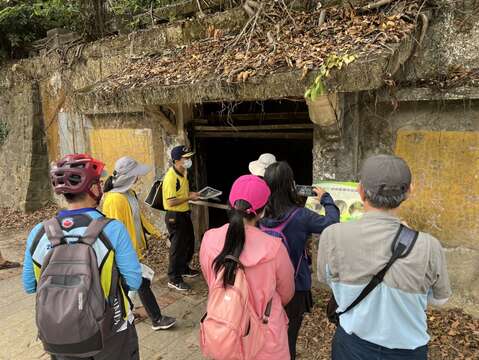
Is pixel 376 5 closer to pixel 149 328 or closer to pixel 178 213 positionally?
pixel 178 213

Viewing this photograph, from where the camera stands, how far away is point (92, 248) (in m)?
2.10

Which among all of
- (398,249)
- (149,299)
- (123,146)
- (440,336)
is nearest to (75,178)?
(398,249)

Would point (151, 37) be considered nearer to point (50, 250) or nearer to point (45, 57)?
point (45, 57)

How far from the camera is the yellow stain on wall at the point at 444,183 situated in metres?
3.46

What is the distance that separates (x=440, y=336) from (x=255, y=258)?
8.54 ft

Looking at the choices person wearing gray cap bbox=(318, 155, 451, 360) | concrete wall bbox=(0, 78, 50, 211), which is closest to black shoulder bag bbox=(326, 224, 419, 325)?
person wearing gray cap bbox=(318, 155, 451, 360)

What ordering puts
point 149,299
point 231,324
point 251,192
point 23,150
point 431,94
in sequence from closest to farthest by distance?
point 231,324 → point 251,192 → point 431,94 → point 149,299 → point 23,150

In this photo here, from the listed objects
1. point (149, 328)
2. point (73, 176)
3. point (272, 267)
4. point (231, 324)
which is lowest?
point (149, 328)

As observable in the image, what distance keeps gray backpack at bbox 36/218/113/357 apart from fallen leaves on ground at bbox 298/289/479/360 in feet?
6.95

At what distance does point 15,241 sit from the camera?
24.1ft

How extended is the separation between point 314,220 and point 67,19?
9254mm

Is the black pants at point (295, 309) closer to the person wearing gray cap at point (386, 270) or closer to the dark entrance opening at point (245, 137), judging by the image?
the person wearing gray cap at point (386, 270)

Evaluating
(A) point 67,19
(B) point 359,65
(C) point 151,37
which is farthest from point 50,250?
Answer: (A) point 67,19

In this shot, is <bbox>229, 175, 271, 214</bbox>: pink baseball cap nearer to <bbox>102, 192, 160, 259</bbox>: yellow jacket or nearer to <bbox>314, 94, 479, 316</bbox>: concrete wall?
<bbox>102, 192, 160, 259</bbox>: yellow jacket
